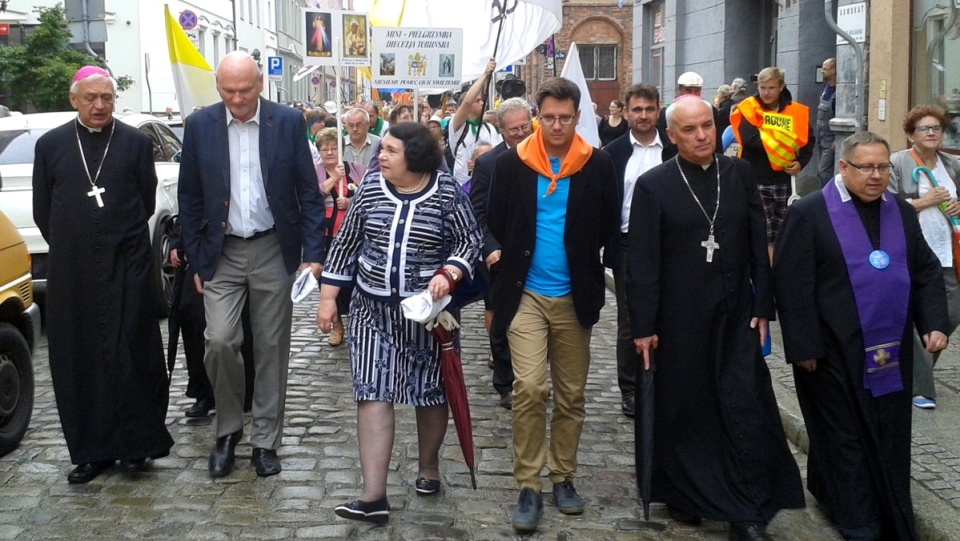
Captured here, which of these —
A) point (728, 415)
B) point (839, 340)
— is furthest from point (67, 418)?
point (839, 340)

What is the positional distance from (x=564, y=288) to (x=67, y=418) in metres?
2.56

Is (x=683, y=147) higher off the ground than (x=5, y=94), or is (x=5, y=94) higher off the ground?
(x=5, y=94)

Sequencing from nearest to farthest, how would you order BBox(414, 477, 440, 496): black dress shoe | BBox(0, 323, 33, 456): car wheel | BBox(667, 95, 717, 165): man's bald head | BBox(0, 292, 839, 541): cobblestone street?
BBox(667, 95, 717, 165): man's bald head, BBox(0, 292, 839, 541): cobblestone street, BBox(414, 477, 440, 496): black dress shoe, BBox(0, 323, 33, 456): car wheel

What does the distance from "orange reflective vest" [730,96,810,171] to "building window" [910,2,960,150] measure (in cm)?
316

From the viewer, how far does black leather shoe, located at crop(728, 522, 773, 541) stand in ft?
16.3

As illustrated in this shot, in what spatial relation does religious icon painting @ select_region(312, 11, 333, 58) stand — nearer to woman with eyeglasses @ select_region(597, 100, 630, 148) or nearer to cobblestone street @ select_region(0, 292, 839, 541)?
woman with eyeglasses @ select_region(597, 100, 630, 148)

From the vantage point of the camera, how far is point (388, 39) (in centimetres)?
1216

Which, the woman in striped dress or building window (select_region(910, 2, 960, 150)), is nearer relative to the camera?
the woman in striped dress

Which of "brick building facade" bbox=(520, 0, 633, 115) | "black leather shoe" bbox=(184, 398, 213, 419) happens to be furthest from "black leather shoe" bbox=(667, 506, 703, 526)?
"brick building facade" bbox=(520, 0, 633, 115)

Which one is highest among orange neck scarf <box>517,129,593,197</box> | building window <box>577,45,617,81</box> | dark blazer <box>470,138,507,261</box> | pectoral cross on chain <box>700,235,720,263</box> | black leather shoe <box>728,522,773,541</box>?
building window <box>577,45,617,81</box>

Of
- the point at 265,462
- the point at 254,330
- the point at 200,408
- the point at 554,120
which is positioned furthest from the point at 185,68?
the point at 554,120

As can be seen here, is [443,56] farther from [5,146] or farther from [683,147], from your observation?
[683,147]

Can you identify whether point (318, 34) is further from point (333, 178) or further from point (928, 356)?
point (928, 356)

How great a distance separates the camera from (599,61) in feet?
162
